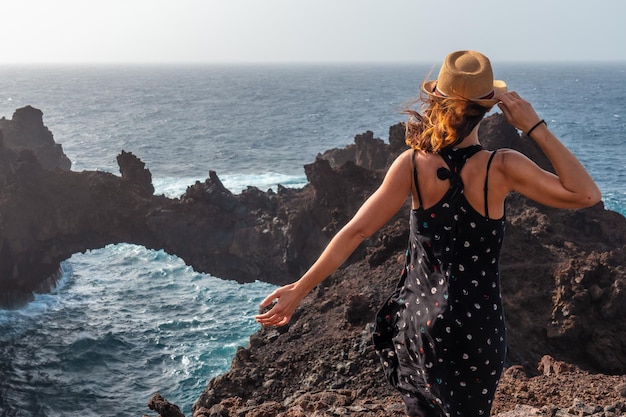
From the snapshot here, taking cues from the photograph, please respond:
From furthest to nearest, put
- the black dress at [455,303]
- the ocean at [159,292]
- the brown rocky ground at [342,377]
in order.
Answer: the ocean at [159,292] < the brown rocky ground at [342,377] < the black dress at [455,303]

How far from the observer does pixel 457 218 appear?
10.8 ft

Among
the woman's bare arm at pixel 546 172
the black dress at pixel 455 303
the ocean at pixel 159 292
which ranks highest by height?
the woman's bare arm at pixel 546 172

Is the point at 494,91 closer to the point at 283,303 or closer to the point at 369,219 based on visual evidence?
the point at 369,219

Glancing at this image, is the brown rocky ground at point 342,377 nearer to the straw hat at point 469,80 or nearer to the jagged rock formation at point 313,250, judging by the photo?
the jagged rock formation at point 313,250

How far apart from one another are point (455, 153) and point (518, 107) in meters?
0.41

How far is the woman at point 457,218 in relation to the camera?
3.11 meters

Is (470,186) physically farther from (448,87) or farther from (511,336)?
(511,336)

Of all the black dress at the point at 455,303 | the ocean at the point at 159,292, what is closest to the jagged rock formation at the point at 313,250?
the ocean at the point at 159,292

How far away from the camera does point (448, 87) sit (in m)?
3.15

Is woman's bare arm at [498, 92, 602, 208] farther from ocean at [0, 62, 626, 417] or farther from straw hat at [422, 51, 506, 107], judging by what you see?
ocean at [0, 62, 626, 417]

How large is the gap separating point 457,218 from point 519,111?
67 centimetres

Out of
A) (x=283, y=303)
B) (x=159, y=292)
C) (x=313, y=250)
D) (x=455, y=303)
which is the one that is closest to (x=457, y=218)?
(x=455, y=303)

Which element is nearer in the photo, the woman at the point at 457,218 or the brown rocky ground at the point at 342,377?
the woman at the point at 457,218

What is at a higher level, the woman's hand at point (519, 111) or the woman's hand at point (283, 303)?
the woman's hand at point (519, 111)
